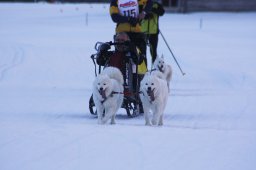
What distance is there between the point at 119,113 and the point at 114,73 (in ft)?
5.74

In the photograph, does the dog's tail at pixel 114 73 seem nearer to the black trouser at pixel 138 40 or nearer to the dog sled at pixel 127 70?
the dog sled at pixel 127 70

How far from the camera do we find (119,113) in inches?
420

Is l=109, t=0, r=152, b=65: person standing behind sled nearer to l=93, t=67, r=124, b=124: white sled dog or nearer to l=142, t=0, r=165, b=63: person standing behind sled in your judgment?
l=93, t=67, r=124, b=124: white sled dog

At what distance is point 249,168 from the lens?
584 centimetres

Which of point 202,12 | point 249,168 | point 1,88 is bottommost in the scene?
point 202,12

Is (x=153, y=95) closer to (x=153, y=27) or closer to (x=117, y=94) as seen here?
(x=117, y=94)

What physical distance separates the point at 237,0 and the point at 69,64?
96.2ft

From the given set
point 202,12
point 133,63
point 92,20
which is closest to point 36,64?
point 133,63

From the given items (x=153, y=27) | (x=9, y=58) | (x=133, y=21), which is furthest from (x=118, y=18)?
(x=9, y=58)

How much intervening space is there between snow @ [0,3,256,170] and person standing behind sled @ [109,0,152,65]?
118 cm

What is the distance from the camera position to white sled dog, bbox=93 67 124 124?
28.6 ft

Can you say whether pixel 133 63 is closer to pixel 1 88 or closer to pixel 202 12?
pixel 1 88

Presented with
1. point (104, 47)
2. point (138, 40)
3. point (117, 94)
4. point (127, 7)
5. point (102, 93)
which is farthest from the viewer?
point (138, 40)

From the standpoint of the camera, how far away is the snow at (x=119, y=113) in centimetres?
602
